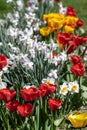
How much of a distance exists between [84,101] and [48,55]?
1.79 feet

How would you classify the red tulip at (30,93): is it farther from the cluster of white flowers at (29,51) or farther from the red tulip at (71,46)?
the red tulip at (71,46)

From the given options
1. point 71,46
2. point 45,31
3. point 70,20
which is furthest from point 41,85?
point 70,20

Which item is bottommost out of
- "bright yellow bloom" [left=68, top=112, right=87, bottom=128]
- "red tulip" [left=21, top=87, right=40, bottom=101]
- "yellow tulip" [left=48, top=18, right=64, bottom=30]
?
"bright yellow bloom" [left=68, top=112, right=87, bottom=128]

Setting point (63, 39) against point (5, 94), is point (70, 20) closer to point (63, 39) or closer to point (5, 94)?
point (63, 39)

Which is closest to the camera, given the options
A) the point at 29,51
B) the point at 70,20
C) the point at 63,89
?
the point at 63,89

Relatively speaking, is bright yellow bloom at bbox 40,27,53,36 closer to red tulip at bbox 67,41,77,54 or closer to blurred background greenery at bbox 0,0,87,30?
red tulip at bbox 67,41,77,54

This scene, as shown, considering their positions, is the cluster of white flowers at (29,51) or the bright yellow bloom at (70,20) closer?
the cluster of white flowers at (29,51)

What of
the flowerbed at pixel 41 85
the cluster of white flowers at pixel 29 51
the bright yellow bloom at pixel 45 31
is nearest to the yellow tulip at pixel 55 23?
the flowerbed at pixel 41 85

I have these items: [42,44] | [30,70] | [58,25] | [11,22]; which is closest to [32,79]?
[30,70]

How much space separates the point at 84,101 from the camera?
4.25 meters

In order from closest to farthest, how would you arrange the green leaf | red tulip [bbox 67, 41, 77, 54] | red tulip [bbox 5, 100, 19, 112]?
red tulip [bbox 5, 100, 19, 112] → the green leaf → red tulip [bbox 67, 41, 77, 54]

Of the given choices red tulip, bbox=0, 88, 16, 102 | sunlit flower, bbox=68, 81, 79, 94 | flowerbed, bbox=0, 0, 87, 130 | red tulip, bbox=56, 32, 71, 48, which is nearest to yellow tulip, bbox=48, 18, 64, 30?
flowerbed, bbox=0, 0, 87, 130

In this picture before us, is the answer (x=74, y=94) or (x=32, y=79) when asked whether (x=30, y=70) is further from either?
(x=74, y=94)

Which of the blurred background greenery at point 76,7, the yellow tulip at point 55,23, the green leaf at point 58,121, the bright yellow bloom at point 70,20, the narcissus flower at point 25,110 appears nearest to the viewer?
the narcissus flower at point 25,110
